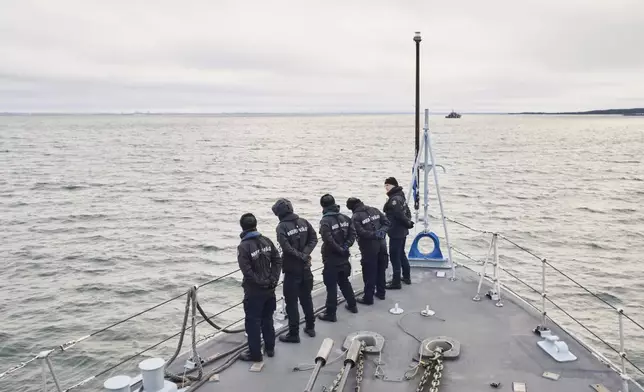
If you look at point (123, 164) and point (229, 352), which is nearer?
point (229, 352)

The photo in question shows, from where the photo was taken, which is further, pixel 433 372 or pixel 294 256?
pixel 294 256

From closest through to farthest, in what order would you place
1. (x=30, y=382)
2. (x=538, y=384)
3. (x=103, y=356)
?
(x=538, y=384) < (x=30, y=382) < (x=103, y=356)

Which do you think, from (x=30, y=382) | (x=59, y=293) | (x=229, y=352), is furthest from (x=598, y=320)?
(x=59, y=293)

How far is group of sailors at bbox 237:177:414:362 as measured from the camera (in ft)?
23.0

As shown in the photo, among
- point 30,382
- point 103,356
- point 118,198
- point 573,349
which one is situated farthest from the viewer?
point 118,198

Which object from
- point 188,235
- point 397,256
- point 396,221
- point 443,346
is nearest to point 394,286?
point 397,256

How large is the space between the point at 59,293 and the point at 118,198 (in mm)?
19013

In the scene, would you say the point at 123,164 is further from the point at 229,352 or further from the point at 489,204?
the point at 229,352

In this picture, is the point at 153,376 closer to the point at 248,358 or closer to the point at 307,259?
the point at 248,358

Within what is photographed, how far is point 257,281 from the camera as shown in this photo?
22.7 ft

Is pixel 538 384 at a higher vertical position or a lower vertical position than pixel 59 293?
higher

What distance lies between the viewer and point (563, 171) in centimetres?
5084

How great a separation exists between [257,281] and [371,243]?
254 centimetres

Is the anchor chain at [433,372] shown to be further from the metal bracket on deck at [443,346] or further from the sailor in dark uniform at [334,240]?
the sailor in dark uniform at [334,240]
